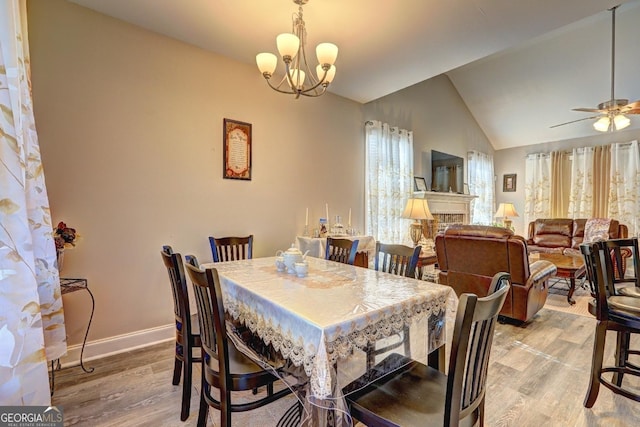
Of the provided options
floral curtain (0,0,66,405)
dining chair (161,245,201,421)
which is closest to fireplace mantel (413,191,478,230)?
dining chair (161,245,201,421)

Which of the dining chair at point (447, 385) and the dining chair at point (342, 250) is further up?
the dining chair at point (342, 250)

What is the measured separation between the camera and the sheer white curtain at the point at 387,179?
443 cm

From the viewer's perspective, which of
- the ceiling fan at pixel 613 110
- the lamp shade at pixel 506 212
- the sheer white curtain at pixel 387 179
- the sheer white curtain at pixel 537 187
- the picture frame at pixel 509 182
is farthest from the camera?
the picture frame at pixel 509 182

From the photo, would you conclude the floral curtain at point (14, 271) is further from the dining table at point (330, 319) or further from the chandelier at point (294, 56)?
the chandelier at point (294, 56)

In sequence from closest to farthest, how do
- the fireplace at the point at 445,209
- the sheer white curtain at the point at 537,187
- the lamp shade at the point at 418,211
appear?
the lamp shade at the point at 418,211
the fireplace at the point at 445,209
the sheer white curtain at the point at 537,187

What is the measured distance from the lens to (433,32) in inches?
103

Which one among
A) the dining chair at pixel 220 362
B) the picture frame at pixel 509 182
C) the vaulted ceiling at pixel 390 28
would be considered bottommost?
the dining chair at pixel 220 362

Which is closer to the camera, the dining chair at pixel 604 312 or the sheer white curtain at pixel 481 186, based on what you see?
the dining chair at pixel 604 312

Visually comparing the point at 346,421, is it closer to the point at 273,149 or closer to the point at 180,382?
the point at 180,382

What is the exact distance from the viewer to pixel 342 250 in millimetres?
2434

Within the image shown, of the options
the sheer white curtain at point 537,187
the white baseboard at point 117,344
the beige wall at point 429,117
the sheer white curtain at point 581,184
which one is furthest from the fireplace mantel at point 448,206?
the white baseboard at point 117,344

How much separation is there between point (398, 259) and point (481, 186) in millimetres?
6048

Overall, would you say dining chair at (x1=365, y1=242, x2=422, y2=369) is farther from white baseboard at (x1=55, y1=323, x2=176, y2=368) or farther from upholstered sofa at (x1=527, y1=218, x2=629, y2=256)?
upholstered sofa at (x1=527, y1=218, x2=629, y2=256)

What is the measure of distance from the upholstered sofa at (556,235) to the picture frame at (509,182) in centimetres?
133
